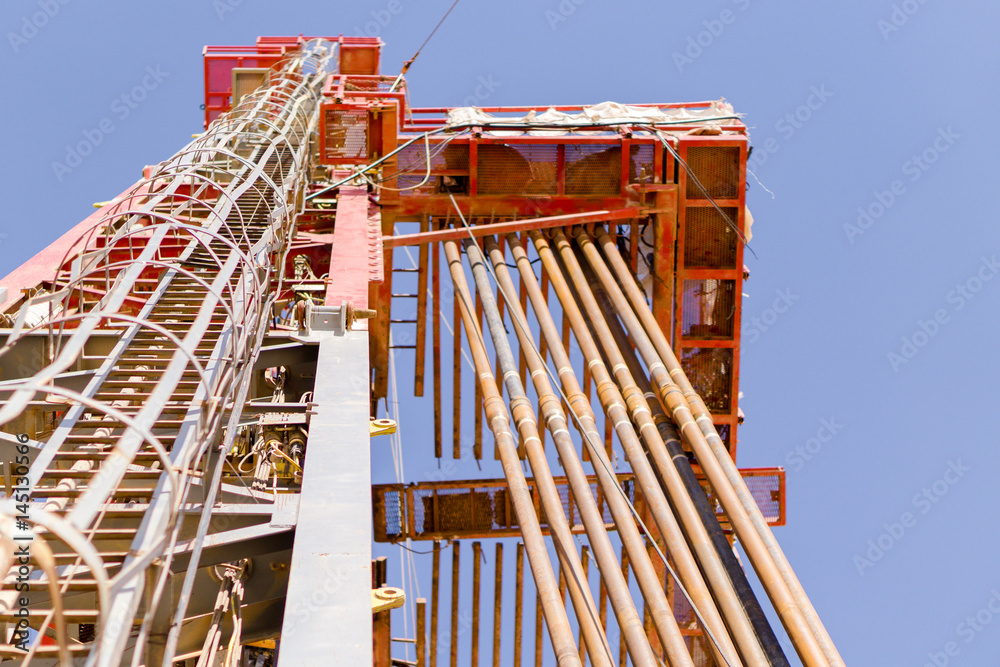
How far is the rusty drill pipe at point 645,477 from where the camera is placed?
1011 cm

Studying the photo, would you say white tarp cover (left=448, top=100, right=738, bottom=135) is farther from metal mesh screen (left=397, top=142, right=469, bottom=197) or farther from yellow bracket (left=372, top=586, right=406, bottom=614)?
yellow bracket (left=372, top=586, right=406, bottom=614)

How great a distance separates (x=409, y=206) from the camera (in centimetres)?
1858

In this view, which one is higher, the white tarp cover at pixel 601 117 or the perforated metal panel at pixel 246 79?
the perforated metal panel at pixel 246 79

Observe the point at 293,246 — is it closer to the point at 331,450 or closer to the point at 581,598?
the point at 581,598

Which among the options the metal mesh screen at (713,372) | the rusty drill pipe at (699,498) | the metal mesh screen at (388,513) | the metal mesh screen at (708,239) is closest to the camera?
the rusty drill pipe at (699,498)

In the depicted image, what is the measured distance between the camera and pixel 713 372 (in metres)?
19.6

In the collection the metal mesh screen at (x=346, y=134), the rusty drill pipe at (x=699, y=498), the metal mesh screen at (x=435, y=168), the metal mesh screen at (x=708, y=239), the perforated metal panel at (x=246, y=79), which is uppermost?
the perforated metal panel at (x=246, y=79)

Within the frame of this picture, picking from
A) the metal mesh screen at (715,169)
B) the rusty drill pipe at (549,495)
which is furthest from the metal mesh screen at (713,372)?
the rusty drill pipe at (549,495)

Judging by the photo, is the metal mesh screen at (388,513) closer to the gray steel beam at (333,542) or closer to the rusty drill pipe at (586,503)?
the rusty drill pipe at (586,503)

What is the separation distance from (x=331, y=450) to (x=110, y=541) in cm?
156

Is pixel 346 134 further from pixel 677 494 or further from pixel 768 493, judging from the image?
pixel 768 493

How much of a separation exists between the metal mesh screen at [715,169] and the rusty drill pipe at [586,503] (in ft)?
13.8

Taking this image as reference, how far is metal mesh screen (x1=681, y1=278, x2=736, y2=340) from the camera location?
19.3 metres

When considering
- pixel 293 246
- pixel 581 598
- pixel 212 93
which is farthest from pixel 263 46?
pixel 581 598
